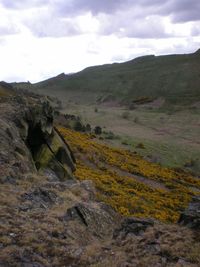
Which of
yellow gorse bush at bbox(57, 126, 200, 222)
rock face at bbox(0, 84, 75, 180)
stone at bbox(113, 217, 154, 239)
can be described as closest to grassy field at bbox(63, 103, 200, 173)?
yellow gorse bush at bbox(57, 126, 200, 222)

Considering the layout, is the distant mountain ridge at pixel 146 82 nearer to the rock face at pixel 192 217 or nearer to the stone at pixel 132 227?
the rock face at pixel 192 217

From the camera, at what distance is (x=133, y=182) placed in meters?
33.4

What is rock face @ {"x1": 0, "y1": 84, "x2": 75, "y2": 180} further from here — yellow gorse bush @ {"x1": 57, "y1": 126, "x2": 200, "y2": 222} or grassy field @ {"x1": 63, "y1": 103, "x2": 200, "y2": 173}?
grassy field @ {"x1": 63, "y1": 103, "x2": 200, "y2": 173}

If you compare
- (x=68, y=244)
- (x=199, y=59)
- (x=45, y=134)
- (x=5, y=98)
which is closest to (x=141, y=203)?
(x=45, y=134)

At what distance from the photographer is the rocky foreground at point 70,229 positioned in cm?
1313

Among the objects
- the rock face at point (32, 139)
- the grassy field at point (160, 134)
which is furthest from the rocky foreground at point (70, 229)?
the grassy field at point (160, 134)

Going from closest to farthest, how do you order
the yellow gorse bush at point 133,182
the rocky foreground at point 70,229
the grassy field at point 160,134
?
the rocky foreground at point 70,229 < the yellow gorse bush at point 133,182 < the grassy field at point 160,134

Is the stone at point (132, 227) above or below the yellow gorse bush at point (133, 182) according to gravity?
above

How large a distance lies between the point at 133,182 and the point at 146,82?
376ft

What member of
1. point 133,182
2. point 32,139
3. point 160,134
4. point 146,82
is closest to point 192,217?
point 32,139

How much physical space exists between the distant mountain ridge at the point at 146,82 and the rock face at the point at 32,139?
8391cm

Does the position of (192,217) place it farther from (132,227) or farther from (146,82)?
(146,82)

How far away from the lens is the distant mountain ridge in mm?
127562

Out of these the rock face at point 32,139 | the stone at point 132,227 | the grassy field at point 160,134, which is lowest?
the grassy field at point 160,134
